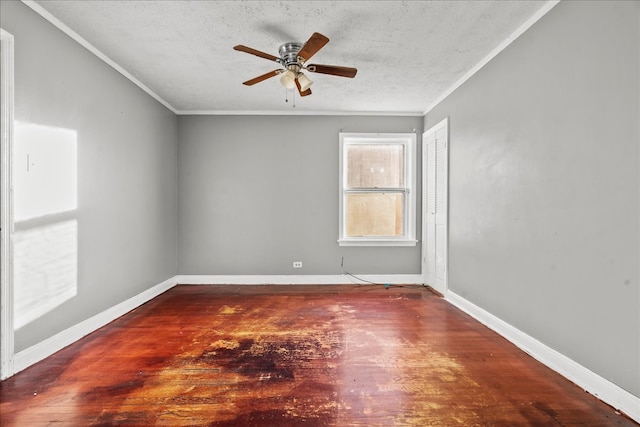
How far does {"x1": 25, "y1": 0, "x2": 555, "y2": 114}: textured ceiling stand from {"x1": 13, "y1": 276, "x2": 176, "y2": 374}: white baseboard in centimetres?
256

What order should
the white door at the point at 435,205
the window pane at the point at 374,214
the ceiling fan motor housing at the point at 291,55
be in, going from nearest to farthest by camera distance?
the ceiling fan motor housing at the point at 291,55 → the white door at the point at 435,205 → the window pane at the point at 374,214

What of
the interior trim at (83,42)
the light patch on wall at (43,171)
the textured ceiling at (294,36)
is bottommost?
the light patch on wall at (43,171)

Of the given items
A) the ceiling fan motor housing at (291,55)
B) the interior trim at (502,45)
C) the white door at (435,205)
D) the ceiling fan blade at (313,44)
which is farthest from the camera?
the white door at (435,205)

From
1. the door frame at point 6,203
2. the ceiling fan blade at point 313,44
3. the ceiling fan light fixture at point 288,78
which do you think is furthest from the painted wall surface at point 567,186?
the door frame at point 6,203

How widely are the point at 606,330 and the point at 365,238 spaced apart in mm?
3330

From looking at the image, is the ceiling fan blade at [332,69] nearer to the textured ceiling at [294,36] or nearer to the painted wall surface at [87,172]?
the textured ceiling at [294,36]

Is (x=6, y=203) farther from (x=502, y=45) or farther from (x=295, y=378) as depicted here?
(x=502, y=45)

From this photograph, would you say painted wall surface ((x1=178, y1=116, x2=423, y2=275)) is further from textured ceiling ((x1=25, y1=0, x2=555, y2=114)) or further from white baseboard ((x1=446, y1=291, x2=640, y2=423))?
white baseboard ((x1=446, y1=291, x2=640, y2=423))

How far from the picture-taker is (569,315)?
7.39 feet

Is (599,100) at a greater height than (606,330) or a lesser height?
greater

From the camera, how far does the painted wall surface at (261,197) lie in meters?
5.11

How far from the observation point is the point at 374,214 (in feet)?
17.1

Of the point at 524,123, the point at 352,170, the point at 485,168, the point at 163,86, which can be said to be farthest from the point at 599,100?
the point at 163,86

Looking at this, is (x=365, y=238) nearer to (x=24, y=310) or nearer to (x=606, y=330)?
(x=606, y=330)
